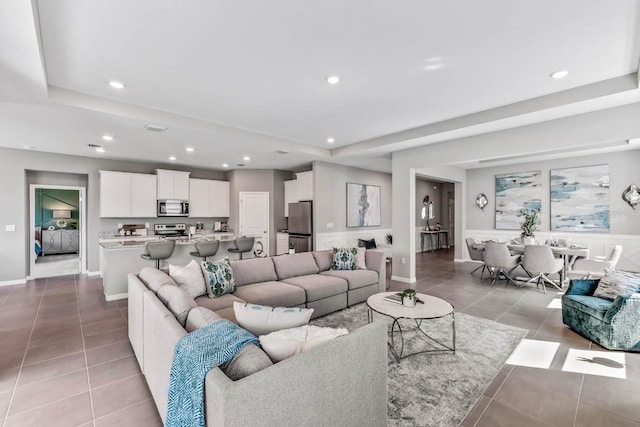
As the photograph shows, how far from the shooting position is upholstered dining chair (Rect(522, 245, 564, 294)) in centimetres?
514

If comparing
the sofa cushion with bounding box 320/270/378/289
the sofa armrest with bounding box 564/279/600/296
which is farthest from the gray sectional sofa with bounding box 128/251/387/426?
the sofa armrest with bounding box 564/279/600/296

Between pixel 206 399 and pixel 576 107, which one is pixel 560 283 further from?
pixel 206 399

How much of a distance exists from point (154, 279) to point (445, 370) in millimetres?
→ 2817

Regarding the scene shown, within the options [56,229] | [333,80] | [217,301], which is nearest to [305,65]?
[333,80]

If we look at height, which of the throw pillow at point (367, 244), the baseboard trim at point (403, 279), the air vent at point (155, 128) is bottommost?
the baseboard trim at point (403, 279)

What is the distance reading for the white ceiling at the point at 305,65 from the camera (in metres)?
2.09

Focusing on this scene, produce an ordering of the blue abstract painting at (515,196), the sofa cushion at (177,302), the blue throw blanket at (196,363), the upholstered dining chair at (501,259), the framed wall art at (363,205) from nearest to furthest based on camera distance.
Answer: the blue throw blanket at (196,363) < the sofa cushion at (177,302) < the upholstered dining chair at (501,259) < the blue abstract painting at (515,196) < the framed wall art at (363,205)

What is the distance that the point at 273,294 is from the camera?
3.46 metres

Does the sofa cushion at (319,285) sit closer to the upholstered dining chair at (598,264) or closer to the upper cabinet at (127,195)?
the upholstered dining chair at (598,264)

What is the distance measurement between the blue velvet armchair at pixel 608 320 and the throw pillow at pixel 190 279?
4277 millimetres

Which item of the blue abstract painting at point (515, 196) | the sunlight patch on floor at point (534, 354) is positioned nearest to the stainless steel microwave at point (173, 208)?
the sunlight patch on floor at point (534, 354)

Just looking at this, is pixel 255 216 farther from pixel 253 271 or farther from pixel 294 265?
pixel 253 271

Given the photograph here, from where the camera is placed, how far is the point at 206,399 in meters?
1.20

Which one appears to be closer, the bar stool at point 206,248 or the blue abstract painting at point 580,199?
the bar stool at point 206,248
